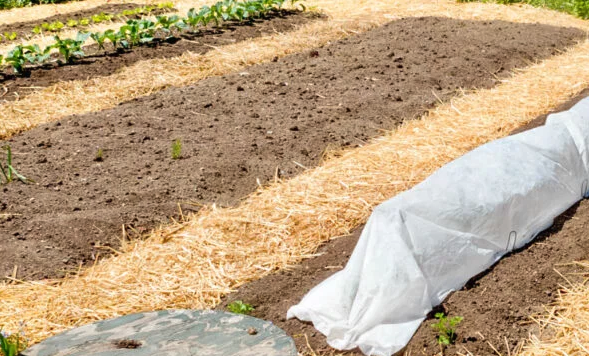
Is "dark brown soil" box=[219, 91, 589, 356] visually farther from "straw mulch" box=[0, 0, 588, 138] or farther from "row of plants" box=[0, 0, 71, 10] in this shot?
"row of plants" box=[0, 0, 71, 10]

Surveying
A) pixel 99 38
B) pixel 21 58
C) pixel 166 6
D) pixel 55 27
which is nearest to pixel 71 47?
pixel 99 38

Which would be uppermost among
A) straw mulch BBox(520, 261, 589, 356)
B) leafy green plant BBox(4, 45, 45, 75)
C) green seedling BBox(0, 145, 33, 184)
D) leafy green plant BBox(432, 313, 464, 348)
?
leafy green plant BBox(4, 45, 45, 75)

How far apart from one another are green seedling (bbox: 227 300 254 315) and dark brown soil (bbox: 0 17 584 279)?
101 cm

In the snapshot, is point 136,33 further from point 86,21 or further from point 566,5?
point 566,5

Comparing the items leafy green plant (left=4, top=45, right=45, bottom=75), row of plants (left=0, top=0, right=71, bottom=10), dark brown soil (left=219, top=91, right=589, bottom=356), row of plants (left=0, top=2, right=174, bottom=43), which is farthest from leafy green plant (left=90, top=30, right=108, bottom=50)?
row of plants (left=0, top=0, right=71, bottom=10)

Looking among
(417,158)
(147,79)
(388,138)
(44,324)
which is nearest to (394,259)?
(44,324)

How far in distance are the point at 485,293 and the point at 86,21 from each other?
7518mm

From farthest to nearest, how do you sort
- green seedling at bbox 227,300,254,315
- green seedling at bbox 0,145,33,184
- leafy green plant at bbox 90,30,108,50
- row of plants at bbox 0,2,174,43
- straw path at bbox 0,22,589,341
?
row of plants at bbox 0,2,174,43 → leafy green plant at bbox 90,30,108,50 → green seedling at bbox 0,145,33,184 → straw path at bbox 0,22,589,341 → green seedling at bbox 227,300,254,315

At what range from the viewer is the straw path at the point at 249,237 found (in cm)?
375

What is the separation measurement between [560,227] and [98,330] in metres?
2.61

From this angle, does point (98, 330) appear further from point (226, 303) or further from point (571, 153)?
point (571, 153)

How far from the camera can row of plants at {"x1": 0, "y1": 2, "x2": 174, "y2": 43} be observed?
9848 millimetres

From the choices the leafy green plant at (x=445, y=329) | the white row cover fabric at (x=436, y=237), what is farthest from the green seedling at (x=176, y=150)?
the leafy green plant at (x=445, y=329)

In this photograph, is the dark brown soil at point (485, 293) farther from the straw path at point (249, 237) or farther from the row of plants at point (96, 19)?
the row of plants at point (96, 19)
